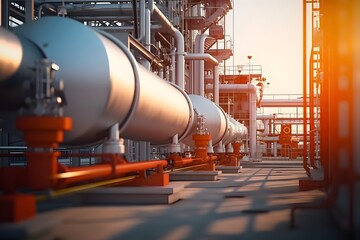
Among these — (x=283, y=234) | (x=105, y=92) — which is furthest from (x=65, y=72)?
(x=283, y=234)

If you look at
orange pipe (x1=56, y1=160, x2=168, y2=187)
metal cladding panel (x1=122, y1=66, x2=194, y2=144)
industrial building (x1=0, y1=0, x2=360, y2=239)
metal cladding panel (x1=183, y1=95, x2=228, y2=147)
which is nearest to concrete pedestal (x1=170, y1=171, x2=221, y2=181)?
metal cladding panel (x1=183, y1=95, x2=228, y2=147)

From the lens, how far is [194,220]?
21.2 ft

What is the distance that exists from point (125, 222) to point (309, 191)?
17.0 ft

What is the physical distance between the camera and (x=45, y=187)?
4816 mm

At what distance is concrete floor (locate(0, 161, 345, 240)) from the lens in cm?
535

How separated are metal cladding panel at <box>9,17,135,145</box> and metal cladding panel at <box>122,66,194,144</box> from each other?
0.86 meters

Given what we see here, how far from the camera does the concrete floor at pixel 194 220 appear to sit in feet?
17.5

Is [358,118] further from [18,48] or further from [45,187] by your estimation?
[18,48]

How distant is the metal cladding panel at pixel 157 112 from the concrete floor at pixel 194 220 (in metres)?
1.13

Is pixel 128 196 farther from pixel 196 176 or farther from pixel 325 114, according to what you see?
pixel 196 176

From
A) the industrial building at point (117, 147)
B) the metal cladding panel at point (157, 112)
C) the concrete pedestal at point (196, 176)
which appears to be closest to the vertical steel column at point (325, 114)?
the industrial building at point (117, 147)

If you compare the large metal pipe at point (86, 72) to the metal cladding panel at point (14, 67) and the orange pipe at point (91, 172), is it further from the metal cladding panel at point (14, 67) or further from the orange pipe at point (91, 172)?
the orange pipe at point (91, 172)

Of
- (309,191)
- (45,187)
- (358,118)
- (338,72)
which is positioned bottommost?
(309,191)

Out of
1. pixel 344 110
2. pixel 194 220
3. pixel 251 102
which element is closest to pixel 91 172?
pixel 194 220
